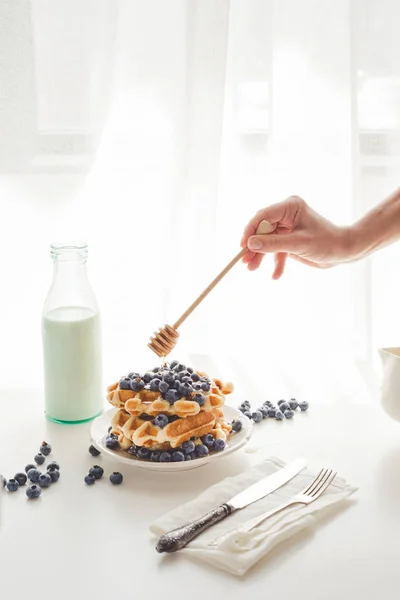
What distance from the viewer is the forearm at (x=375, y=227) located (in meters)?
1.52

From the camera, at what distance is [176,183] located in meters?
1.83

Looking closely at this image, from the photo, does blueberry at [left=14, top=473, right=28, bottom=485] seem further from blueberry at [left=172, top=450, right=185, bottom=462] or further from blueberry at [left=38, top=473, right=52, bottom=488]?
blueberry at [left=172, top=450, right=185, bottom=462]

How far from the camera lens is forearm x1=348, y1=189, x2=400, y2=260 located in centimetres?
Answer: 152

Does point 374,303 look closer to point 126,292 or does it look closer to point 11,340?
point 126,292

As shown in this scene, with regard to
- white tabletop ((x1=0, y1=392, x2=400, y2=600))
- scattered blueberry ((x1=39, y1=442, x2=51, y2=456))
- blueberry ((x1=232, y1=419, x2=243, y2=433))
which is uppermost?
blueberry ((x1=232, y1=419, x2=243, y2=433))

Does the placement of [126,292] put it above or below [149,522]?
above

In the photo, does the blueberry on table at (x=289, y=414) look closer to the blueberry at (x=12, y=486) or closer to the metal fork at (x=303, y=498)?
the metal fork at (x=303, y=498)

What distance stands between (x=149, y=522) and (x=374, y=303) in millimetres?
945

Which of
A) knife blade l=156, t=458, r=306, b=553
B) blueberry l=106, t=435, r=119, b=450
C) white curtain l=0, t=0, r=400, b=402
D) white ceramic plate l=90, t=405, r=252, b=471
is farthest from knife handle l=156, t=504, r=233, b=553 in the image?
white curtain l=0, t=0, r=400, b=402

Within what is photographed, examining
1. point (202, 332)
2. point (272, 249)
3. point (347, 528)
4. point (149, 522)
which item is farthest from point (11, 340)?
point (347, 528)

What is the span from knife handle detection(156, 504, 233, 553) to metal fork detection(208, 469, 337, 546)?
26 millimetres

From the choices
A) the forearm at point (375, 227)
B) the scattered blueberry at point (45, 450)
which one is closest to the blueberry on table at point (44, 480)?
the scattered blueberry at point (45, 450)

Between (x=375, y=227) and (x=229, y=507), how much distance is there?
632 millimetres

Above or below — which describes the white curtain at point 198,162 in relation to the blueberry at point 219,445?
above
